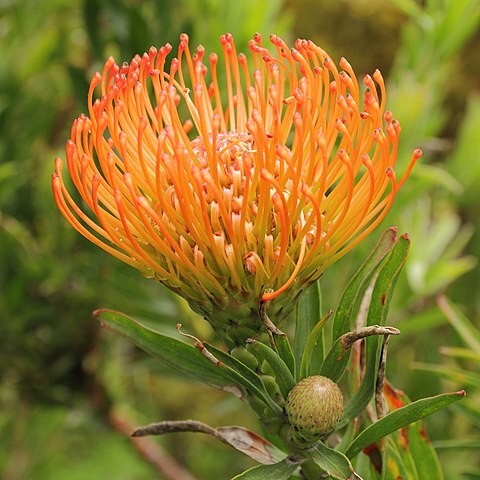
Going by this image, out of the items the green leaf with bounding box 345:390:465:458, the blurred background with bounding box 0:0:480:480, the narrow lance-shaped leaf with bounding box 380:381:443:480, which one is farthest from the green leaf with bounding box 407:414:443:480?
the blurred background with bounding box 0:0:480:480

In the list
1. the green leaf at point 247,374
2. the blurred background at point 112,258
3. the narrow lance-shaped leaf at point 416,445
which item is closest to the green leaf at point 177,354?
the green leaf at point 247,374

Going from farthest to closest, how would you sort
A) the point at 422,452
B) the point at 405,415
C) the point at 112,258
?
the point at 112,258 → the point at 422,452 → the point at 405,415

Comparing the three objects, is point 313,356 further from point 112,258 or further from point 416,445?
point 112,258

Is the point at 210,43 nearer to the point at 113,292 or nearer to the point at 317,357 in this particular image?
the point at 113,292

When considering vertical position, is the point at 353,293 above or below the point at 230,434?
above

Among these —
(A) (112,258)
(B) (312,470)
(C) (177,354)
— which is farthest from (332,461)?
(A) (112,258)

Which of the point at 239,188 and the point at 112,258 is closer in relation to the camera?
the point at 239,188

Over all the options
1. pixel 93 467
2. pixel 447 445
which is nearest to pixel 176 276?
pixel 447 445
